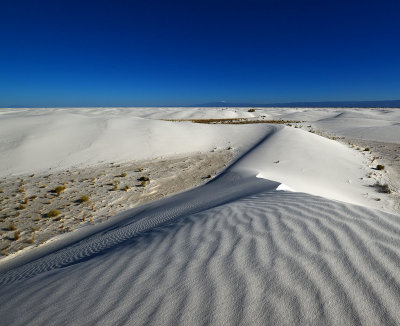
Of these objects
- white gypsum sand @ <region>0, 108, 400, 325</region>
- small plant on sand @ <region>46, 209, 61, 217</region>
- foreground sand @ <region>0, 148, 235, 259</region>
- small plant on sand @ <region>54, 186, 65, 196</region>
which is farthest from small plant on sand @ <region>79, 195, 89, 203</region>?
white gypsum sand @ <region>0, 108, 400, 325</region>

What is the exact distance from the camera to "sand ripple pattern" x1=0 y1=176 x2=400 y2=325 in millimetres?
1562

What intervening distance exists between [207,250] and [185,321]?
907mm

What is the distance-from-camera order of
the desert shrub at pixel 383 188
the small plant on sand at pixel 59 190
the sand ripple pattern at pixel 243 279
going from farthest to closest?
1. the small plant on sand at pixel 59 190
2. the desert shrub at pixel 383 188
3. the sand ripple pattern at pixel 243 279

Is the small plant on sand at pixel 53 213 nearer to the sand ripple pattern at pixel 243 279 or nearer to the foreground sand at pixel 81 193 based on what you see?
the foreground sand at pixel 81 193

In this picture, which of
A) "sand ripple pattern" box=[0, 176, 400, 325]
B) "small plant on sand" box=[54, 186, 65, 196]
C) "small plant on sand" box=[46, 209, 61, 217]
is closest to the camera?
"sand ripple pattern" box=[0, 176, 400, 325]

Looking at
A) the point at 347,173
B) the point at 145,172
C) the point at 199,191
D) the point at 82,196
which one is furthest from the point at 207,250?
the point at 347,173

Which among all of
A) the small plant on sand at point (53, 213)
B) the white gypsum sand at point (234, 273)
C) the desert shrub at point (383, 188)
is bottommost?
the small plant on sand at point (53, 213)

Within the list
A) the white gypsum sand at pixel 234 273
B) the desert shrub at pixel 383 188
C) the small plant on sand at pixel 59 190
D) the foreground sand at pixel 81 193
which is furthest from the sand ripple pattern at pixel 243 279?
the small plant on sand at pixel 59 190

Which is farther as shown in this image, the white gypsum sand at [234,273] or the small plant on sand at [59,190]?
the small plant on sand at [59,190]

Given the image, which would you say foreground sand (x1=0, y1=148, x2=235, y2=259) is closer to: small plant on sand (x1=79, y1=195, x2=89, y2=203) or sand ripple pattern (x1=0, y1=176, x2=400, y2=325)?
small plant on sand (x1=79, y1=195, x2=89, y2=203)

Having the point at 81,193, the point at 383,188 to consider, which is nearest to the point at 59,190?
the point at 81,193

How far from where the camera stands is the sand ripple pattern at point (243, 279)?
1.56 meters

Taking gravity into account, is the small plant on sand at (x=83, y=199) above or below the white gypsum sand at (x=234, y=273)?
below

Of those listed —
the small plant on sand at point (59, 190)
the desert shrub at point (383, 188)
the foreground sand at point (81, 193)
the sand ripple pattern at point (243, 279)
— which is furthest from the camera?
the small plant on sand at point (59, 190)
